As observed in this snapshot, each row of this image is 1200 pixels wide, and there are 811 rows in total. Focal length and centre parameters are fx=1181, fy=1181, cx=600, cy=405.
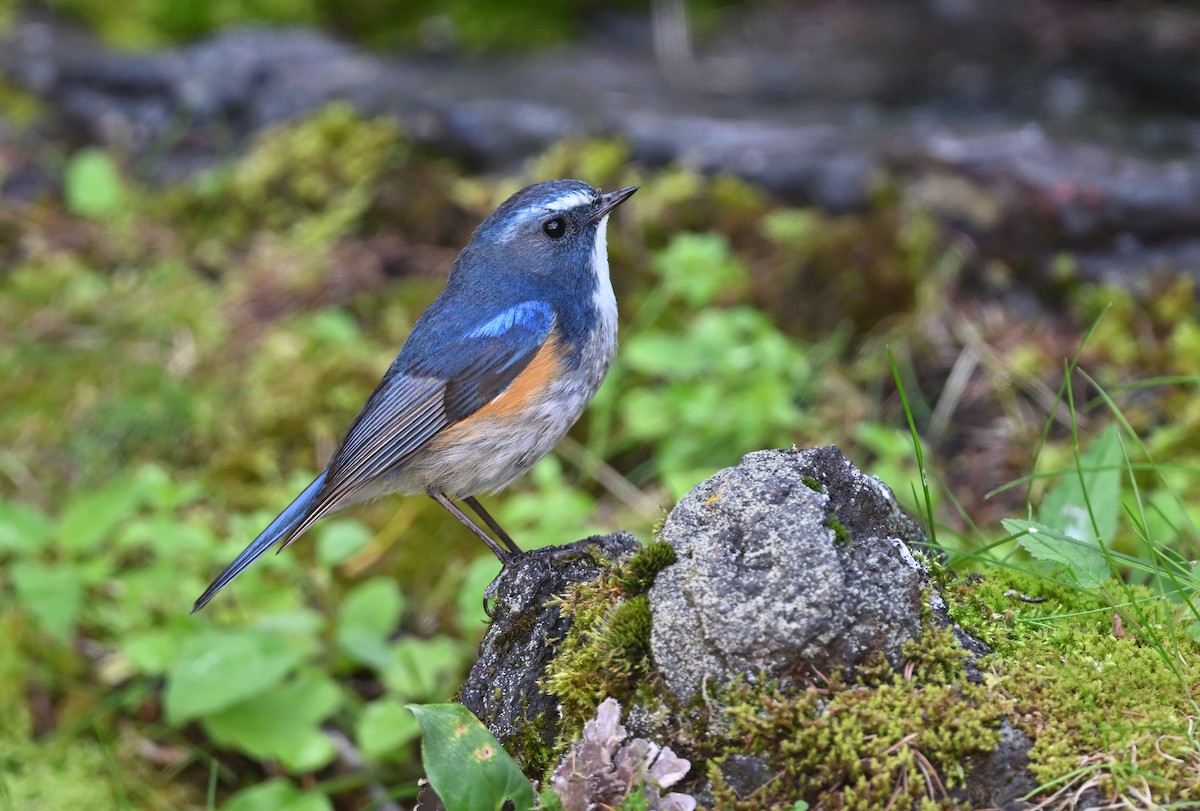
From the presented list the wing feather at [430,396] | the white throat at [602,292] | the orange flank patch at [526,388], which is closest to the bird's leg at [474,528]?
the wing feather at [430,396]

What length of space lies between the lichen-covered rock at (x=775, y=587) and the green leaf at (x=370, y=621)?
80.7 inches

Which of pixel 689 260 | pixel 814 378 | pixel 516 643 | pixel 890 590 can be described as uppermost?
pixel 890 590

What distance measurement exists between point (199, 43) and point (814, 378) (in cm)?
575

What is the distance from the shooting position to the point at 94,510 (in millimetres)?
4664

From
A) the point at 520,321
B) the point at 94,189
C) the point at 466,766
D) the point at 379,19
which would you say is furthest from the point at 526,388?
the point at 379,19

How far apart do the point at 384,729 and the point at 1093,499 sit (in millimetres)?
2491

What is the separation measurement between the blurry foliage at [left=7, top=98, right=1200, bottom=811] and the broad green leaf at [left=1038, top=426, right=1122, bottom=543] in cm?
15

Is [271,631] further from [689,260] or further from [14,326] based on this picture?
[14,326]

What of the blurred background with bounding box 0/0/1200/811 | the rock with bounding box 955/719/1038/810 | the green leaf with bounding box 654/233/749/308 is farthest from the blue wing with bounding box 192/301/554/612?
the rock with bounding box 955/719/1038/810

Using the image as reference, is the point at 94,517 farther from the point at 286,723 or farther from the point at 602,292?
the point at 602,292

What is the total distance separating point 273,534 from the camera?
4086 mm

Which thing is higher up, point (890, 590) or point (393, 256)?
point (890, 590)

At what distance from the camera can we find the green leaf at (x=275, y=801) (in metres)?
3.94

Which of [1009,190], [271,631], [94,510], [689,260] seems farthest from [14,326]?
[1009,190]
